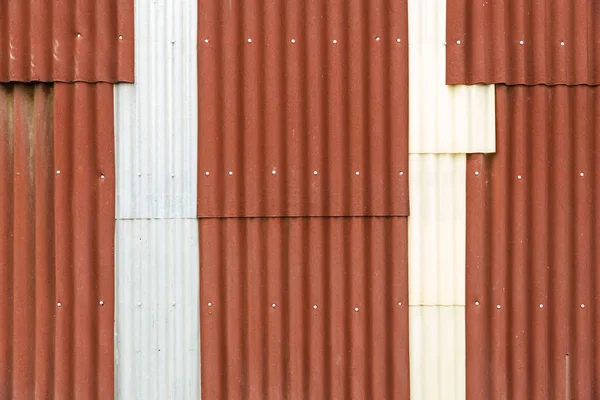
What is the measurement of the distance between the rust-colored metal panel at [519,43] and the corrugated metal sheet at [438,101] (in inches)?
2.5

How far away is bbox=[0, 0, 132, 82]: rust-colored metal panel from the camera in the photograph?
12.4 feet

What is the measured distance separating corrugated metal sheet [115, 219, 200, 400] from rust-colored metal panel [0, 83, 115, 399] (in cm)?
9

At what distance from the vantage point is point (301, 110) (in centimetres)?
382

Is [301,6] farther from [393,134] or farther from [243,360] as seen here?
[243,360]

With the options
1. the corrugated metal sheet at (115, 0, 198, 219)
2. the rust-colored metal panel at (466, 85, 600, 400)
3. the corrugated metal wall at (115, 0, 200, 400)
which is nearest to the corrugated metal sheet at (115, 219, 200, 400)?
the corrugated metal wall at (115, 0, 200, 400)

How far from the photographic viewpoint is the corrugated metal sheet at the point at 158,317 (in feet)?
12.5

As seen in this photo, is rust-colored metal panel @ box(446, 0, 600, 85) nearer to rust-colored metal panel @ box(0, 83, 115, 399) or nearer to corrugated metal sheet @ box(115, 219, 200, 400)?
corrugated metal sheet @ box(115, 219, 200, 400)

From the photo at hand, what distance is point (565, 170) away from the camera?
151 inches

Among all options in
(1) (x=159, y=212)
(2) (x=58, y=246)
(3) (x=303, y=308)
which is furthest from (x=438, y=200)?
(2) (x=58, y=246)

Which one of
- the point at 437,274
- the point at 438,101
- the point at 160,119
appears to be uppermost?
the point at 438,101

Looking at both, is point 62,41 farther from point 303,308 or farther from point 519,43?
point 519,43

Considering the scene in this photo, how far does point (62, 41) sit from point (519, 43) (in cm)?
288

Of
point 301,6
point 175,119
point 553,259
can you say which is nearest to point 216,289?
point 175,119

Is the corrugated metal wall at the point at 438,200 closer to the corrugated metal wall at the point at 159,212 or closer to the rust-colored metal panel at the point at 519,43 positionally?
the rust-colored metal panel at the point at 519,43
